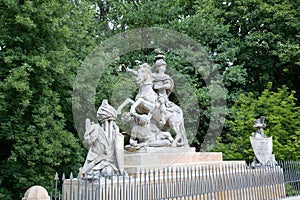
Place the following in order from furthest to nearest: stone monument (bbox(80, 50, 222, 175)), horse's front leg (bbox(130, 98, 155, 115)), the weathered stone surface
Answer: horse's front leg (bbox(130, 98, 155, 115)), the weathered stone surface, stone monument (bbox(80, 50, 222, 175))

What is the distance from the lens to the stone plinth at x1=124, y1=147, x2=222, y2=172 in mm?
10594

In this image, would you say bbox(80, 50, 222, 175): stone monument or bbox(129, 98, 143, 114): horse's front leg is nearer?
bbox(80, 50, 222, 175): stone monument

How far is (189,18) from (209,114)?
5.79m

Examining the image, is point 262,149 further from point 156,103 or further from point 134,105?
point 134,105

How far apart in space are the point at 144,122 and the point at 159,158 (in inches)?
48.4

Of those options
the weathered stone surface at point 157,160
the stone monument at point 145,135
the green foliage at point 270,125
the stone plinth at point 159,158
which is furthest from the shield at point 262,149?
the green foliage at point 270,125

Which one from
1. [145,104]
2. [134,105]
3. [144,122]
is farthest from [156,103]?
[144,122]

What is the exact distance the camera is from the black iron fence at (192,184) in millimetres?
7512

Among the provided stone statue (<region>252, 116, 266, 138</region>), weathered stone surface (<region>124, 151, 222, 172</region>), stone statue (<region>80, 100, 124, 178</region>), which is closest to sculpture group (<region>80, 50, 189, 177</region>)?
stone statue (<region>80, 100, 124, 178</region>)

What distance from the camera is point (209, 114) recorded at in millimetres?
20594

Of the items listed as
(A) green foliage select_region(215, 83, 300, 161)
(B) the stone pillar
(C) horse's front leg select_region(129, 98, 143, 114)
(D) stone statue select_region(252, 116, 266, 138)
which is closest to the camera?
(B) the stone pillar

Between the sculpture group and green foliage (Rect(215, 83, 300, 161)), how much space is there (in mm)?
7650

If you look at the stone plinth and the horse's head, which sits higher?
the horse's head

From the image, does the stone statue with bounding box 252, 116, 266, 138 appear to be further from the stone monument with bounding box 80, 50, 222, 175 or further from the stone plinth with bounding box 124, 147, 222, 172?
the stone plinth with bounding box 124, 147, 222, 172
